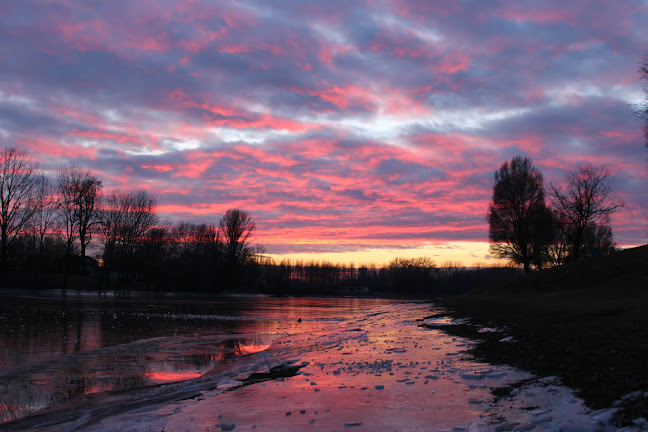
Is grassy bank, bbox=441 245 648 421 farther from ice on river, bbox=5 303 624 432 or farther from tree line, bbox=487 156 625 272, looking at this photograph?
tree line, bbox=487 156 625 272

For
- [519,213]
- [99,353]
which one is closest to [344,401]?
[99,353]

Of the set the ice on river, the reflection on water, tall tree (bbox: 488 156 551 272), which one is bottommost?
the reflection on water

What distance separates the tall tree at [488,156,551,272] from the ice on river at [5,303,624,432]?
49.6 meters

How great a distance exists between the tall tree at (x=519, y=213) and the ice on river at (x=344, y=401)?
49.6 meters

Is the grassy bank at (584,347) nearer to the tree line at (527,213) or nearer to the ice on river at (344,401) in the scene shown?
the ice on river at (344,401)

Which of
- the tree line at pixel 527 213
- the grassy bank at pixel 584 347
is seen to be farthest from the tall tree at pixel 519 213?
the grassy bank at pixel 584 347

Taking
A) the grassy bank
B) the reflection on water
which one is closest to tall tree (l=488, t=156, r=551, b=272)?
the grassy bank

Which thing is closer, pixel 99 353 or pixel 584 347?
pixel 584 347

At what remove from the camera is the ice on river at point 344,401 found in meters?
6.77

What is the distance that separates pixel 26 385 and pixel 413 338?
12.2m

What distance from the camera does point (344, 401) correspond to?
8.38 metres

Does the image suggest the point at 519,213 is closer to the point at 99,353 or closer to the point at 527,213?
the point at 527,213

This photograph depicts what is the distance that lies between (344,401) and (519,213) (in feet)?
183

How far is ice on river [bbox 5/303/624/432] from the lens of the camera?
6.77m
